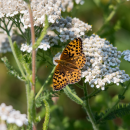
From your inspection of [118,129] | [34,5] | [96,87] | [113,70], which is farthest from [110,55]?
[118,129]

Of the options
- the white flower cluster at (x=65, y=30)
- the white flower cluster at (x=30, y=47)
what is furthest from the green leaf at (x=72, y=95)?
the white flower cluster at (x=65, y=30)

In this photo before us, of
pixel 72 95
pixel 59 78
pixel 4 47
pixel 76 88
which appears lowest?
pixel 72 95

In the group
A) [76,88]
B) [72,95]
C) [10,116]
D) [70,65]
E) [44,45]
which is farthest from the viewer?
[76,88]

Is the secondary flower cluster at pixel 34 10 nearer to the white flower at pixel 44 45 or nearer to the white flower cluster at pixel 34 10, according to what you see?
the white flower cluster at pixel 34 10

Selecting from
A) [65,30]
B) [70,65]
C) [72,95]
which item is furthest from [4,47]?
[72,95]

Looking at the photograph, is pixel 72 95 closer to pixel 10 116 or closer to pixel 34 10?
pixel 10 116

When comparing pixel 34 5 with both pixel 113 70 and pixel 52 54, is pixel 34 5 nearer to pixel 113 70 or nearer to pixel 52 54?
pixel 52 54
